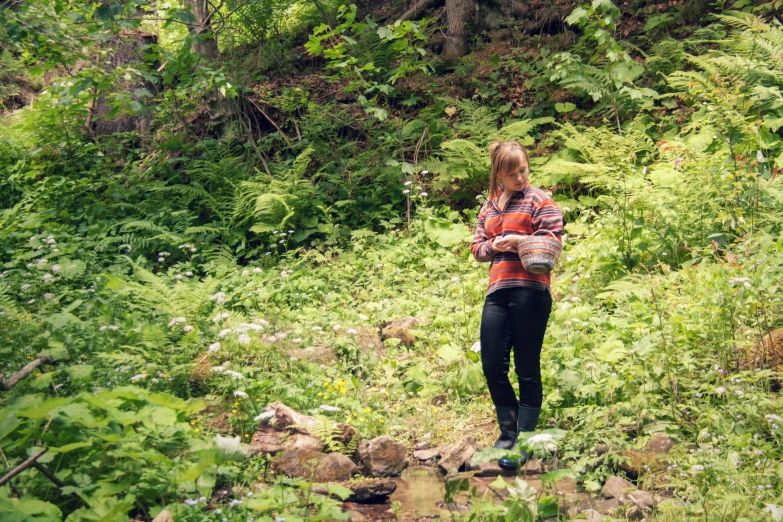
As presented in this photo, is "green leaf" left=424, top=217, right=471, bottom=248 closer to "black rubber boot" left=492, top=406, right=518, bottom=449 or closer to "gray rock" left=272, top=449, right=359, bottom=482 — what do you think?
"black rubber boot" left=492, top=406, right=518, bottom=449

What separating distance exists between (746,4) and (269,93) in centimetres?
724

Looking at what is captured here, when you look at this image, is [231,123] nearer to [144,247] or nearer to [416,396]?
[144,247]

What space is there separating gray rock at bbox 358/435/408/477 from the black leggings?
74 centimetres

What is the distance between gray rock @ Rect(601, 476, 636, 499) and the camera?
3.61m

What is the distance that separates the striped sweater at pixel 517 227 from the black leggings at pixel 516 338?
0.06m

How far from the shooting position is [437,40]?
1162cm

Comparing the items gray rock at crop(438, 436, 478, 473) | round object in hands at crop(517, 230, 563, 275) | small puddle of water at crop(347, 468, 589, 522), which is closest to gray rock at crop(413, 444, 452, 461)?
gray rock at crop(438, 436, 478, 473)

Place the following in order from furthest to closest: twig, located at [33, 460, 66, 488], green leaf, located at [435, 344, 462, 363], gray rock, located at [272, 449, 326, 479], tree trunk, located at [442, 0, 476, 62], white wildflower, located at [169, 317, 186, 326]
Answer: tree trunk, located at [442, 0, 476, 62] → green leaf, located at [435, 344, 462, 363] → white wildflower, located at [169, 317, 186, 326] → gray rock, located at [272, 449, 326, 479] → twig, located at [33, 460, 66, 488]

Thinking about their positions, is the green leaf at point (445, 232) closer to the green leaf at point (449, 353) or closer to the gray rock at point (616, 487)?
the green leaf at point (449, 353)

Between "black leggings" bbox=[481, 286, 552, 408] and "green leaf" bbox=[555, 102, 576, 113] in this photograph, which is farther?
"green leaf" bbox=[555, 102, 576, 113]

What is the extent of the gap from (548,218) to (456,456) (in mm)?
1664

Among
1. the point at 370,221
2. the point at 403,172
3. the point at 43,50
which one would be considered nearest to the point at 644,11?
the point at 403,172

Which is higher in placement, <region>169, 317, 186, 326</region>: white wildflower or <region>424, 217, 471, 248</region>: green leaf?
<region>424, 217, 471, 248</region>: green leaf

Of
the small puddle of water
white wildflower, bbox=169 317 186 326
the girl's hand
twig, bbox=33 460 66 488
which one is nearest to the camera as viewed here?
twig, bbox=33 460 66 488
